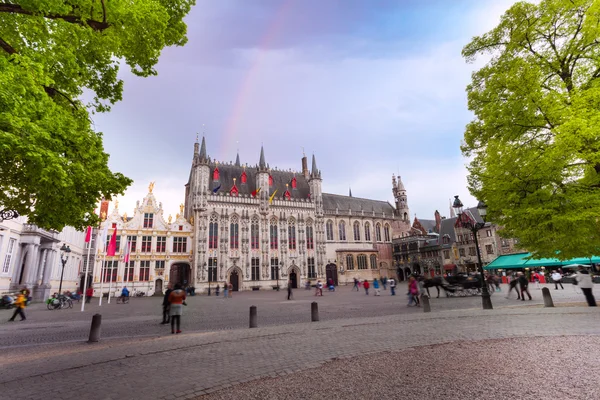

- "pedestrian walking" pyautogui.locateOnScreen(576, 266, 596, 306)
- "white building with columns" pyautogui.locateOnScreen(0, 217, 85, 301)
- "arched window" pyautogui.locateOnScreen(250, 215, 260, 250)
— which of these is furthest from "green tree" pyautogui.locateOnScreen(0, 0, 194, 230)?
"arched window" pyautogui.locateOnScreen(250, 215, 260, 250)

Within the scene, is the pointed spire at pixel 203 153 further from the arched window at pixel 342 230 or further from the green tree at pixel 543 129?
the green tree at pixel 543 129

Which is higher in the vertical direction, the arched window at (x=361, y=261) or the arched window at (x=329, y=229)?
the arched window at (x=329, y=229)

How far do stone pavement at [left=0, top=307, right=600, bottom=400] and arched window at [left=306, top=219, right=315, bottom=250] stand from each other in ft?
127

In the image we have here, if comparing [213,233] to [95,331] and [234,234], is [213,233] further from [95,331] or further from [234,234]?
[95,331]

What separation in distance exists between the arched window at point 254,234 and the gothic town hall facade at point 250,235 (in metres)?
0.16

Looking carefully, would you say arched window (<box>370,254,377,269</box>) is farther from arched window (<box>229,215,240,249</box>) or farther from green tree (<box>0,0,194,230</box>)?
green tree (<box>0,0,194,230</box>)

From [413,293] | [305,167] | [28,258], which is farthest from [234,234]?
[413,293]

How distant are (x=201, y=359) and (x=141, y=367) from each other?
3.86 ft

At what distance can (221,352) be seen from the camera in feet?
23.8

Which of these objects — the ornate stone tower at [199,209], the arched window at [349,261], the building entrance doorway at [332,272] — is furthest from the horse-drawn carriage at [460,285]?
the arched window at [349,261]

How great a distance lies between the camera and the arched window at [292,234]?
1921 inches

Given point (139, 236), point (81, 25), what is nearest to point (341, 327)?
point (81, 25)

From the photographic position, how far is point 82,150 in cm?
719

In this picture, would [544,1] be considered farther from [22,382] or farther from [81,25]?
[22,382]
